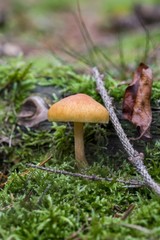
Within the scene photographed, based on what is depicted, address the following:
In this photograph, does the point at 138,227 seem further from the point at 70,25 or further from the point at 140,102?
the point at 70,25

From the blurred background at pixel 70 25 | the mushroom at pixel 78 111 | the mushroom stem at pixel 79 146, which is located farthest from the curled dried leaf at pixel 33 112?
the blurred background at pixel 70 25

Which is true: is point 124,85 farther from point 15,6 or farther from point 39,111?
point 15,6

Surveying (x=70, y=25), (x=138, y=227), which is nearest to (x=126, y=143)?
(x=138, y=227)

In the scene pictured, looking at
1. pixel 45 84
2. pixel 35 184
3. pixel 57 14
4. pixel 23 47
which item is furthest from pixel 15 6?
pixel 35 184

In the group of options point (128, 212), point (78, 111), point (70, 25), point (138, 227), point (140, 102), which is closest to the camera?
point (138, 227)

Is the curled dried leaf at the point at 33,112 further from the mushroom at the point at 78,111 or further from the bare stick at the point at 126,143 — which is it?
the mushroom at the point at 78,111
